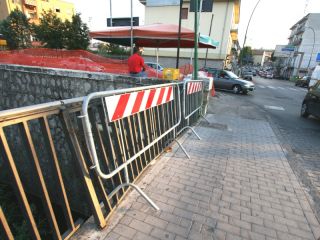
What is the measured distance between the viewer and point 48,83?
22.4 ft

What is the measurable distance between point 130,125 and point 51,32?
2843 cm

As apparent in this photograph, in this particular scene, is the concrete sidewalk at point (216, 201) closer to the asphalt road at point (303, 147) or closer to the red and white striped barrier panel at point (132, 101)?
the asphalt road at point (303, 147)

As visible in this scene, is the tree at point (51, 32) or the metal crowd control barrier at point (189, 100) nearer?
the metal crowd control barrier at point (189, 100)

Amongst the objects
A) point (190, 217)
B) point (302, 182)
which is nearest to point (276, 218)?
point (190, 217)

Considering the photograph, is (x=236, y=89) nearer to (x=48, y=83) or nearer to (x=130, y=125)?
(x=48, y=83)

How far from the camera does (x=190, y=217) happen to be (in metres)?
2.67

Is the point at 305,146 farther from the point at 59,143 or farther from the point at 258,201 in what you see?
the point at 59,143

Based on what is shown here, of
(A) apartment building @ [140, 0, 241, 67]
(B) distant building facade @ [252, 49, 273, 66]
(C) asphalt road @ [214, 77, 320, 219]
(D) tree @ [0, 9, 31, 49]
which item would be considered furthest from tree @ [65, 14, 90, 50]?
(B) distant building facade @ [252, 49, 273, 66]

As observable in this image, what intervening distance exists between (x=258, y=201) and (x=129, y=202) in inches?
72.5

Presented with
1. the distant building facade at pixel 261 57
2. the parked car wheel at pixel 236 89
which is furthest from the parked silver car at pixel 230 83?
the distant building facade at pixel 261 57

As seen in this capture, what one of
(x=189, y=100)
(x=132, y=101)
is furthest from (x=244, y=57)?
(x=132, y=101)

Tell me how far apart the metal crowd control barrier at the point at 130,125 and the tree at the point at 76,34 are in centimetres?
2670

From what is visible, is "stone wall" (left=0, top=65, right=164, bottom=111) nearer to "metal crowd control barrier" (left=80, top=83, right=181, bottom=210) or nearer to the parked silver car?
"metal crowd control barrier" (left=80, top=83, right=181, bottom=210)

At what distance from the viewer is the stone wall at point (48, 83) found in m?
5.98
